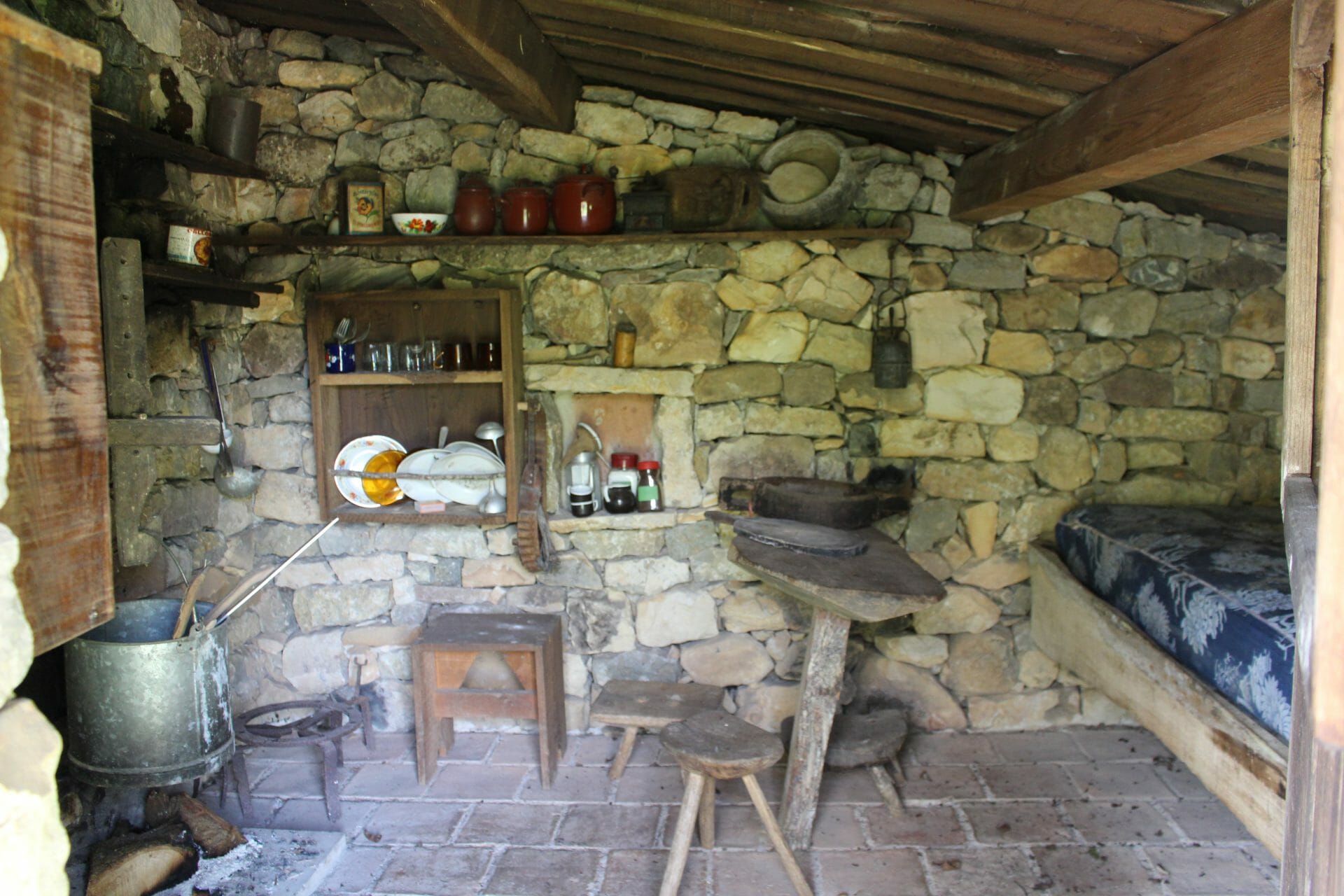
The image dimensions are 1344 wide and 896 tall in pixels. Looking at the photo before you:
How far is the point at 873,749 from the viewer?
118 inches

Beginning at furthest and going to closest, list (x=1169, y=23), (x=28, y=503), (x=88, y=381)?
(x=1169, y=23), (x=88, y=381), (x=28, y=503)

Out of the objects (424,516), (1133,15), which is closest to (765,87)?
(1133,15)

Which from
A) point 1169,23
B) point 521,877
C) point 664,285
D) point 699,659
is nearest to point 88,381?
point 521,877

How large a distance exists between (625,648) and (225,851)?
1500 millimetres

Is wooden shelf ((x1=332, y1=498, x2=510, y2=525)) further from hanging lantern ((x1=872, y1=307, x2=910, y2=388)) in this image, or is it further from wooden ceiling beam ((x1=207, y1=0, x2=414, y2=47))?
wooden ceiling beam ((x1=207, y1=0, x2=414, y2=47))

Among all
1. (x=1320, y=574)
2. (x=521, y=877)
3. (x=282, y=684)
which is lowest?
(x=521, y=877)

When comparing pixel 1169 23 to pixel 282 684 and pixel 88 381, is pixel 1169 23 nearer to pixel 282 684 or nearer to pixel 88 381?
pixel 88 381

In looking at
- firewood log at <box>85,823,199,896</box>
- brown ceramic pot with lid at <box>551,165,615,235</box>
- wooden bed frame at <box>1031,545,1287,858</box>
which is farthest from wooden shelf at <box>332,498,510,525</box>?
wooden bed frame at <box>1031,545,1287,858</box>

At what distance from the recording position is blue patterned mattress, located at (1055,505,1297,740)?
214cm

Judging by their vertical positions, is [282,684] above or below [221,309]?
below

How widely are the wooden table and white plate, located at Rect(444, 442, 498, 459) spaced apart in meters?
1.17

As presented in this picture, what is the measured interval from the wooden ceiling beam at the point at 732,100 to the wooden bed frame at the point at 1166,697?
5.28 feet

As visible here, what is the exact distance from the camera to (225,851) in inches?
102

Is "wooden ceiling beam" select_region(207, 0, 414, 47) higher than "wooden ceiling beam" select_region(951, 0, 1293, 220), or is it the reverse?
"wooden ceiling beam" select_region(207, 0, 414, 47)
